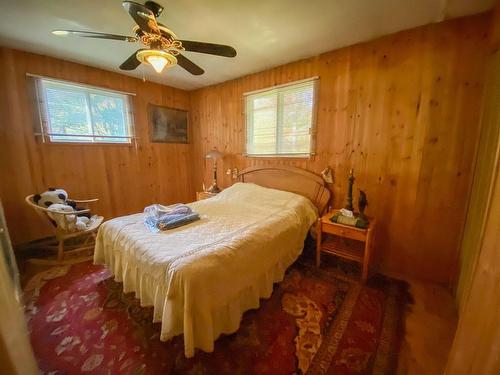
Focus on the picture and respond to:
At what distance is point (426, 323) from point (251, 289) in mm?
1376

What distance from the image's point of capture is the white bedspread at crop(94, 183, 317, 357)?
1.24 m

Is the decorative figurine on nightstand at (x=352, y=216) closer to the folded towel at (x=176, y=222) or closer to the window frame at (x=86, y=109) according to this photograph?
the folded towel at (x=176, y=222)

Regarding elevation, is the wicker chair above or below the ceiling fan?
below

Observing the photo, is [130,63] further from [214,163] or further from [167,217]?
[214,163]

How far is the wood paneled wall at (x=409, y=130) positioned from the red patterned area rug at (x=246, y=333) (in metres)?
0.57

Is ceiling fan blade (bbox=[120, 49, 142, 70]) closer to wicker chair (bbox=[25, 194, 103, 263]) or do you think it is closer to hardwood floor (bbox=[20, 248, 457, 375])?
wicker chair (bbox=[25, 194, 103, 263])

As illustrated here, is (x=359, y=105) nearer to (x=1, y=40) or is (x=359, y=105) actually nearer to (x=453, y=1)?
(x=453, y=1)

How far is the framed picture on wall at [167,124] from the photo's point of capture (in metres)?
3.63

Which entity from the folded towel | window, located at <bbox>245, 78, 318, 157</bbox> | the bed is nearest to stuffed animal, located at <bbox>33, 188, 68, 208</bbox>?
the bed

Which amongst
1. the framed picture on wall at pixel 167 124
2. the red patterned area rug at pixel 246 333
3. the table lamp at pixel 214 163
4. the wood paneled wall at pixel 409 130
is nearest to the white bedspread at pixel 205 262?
the red patterned area rug at pixel 246 333

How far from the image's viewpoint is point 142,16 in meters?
1.26

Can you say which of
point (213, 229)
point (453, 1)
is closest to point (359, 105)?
point (453, 1)

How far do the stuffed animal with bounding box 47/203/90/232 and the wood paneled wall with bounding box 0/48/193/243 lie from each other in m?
0.61

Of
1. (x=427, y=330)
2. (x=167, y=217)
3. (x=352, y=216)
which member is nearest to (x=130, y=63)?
(x=167, y=217)
